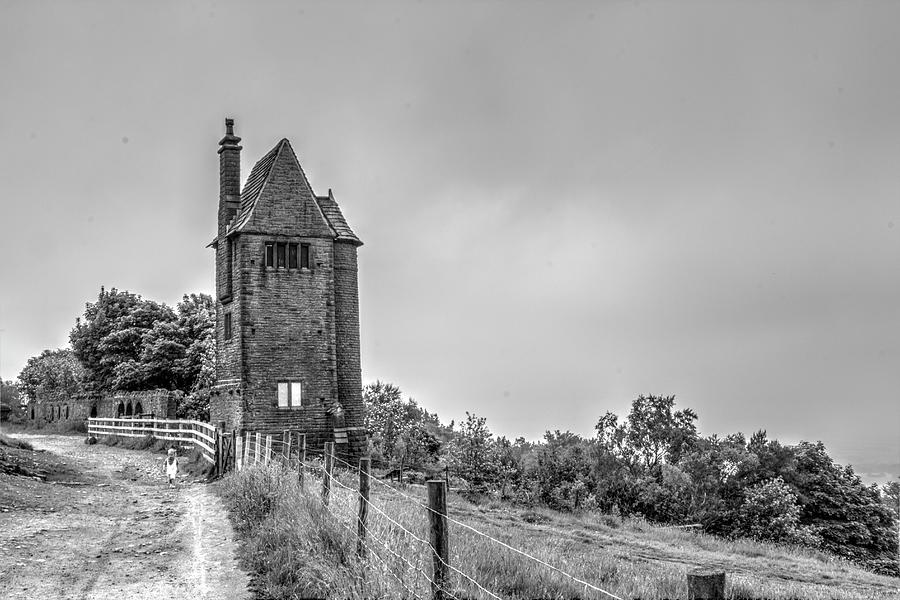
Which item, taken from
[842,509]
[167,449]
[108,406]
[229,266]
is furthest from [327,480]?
[842,509]

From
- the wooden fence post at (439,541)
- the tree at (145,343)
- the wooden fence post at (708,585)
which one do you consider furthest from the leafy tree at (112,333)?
the wooden fence post at (708,585)

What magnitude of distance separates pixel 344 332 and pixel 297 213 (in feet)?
17.2

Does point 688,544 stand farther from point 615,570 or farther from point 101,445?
point 101,445

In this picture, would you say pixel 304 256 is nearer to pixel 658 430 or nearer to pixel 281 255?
pixel 281 255

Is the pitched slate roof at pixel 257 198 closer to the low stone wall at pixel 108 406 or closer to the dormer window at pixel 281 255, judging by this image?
the dormer window at pixel 281 255

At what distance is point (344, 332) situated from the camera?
3306cm

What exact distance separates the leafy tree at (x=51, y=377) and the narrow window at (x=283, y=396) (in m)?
31.0

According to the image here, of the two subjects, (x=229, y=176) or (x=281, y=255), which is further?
(x=229, y=176)

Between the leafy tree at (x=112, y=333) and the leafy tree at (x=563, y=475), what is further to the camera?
the leafy tree at (x=112, y=333)

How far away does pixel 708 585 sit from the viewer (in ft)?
13.5

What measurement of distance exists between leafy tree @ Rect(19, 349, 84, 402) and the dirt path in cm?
3915

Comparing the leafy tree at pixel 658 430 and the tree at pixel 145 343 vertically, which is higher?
the tree at pixel 145 343

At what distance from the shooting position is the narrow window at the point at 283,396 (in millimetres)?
30406

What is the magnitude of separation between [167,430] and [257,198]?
35.2 ft
